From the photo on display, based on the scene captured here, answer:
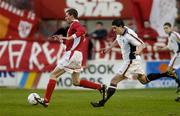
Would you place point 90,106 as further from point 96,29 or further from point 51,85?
point 96,29

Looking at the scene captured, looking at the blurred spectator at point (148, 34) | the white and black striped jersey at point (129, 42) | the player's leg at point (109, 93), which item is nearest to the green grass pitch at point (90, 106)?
the player's leg at point (109, 93)

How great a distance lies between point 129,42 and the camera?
52.1ft

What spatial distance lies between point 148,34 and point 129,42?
9808 millimetres

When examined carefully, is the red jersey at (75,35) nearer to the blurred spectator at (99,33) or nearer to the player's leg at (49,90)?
the player's leg at (49,90)

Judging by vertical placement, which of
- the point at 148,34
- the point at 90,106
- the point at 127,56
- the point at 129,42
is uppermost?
the point at 148,34

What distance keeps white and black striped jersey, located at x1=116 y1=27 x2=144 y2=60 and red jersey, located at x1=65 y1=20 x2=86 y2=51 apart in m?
0.90

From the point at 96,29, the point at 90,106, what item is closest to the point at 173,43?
the point at 96,29

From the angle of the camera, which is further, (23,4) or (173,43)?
(23,4)

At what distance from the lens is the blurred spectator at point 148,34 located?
82.3ft

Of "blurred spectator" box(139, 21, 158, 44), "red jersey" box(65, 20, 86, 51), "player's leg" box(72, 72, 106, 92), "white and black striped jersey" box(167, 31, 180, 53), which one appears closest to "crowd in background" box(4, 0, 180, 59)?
"blurred spectator" box(139, 21, 158, 44)

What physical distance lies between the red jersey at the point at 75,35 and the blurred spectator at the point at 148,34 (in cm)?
909

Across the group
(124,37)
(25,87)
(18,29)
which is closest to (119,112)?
(124,37)

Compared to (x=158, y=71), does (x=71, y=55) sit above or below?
above

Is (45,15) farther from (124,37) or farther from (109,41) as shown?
(124,37)
